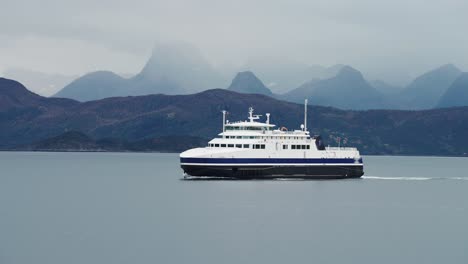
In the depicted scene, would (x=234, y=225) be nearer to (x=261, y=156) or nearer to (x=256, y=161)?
(x=256, y=161)

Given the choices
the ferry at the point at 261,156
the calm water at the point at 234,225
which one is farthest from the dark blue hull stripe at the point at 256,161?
the calm water at the point at 234,225

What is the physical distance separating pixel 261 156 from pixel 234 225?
43295 mm

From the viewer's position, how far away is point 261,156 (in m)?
107

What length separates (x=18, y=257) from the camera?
4853 cm

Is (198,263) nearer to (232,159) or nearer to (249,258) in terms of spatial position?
(249,258)

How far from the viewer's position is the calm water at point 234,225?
5041 centimetres

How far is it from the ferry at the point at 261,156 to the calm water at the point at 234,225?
2.50 m

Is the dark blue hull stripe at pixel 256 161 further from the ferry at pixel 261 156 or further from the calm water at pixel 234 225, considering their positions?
the calm water at pixel 234 225

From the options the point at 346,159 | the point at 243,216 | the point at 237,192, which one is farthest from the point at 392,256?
the point at 346,159

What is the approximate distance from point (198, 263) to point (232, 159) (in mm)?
57714

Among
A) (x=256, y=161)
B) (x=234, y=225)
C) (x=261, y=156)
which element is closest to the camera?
(x=234, y=225)

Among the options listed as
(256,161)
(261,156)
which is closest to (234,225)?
A: (256,161)

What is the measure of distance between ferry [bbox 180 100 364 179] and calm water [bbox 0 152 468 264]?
2.50 meters

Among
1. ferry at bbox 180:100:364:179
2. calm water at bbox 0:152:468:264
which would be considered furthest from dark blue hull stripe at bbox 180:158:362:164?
calm water at bbox 0:152:468:264
